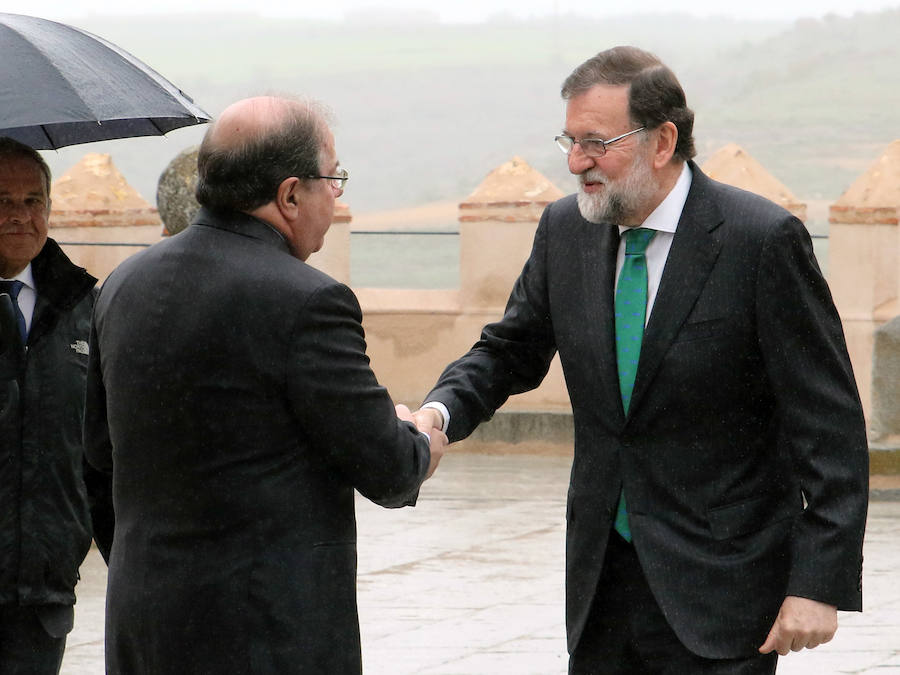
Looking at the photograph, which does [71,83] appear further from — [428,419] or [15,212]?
[428,419]

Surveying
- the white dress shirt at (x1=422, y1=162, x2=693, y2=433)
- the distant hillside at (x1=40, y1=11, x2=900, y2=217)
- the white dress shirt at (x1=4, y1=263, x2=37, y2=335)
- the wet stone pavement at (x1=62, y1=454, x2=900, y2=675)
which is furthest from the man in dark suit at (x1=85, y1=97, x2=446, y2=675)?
the distant hillside at (x1=40, y1=11, x2=900, y2=217)

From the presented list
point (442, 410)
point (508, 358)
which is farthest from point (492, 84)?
point (442, 410)

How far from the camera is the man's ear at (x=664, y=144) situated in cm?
359

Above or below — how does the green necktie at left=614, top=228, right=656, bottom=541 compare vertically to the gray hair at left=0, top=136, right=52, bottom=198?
below

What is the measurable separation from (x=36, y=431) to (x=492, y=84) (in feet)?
256

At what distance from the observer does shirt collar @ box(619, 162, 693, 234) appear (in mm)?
3602

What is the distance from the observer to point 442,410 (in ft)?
12.7

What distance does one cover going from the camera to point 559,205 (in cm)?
390

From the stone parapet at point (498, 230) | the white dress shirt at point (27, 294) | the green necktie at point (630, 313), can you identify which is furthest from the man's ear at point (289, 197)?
the stone parapet at point (498, 230)

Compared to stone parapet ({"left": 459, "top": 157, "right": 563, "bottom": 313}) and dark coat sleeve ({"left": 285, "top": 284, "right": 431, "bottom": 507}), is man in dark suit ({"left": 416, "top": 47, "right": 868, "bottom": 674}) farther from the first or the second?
stone parapet ({"left": 459, "top": 157, "right": 563, "bottom": 313})

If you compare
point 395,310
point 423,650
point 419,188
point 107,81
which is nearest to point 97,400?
point 107,81

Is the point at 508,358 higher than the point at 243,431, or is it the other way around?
the point at 243,431

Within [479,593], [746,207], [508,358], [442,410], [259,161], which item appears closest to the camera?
[259,161]

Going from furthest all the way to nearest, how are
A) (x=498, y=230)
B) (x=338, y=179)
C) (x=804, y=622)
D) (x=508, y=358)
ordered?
(x=498, y=230)
(x=508, y=358)
(x=804, y=622)
(x=338, y=179)
